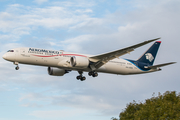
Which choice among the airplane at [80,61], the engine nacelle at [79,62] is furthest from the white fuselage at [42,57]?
the engine nacelle at [79,62]

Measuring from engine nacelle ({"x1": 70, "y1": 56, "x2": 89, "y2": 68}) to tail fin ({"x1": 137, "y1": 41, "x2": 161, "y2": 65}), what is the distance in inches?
544

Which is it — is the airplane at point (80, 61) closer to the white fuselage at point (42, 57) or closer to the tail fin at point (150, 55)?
the white fuselage at point (42, 57)

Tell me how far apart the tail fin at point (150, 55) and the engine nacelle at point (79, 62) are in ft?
45.3

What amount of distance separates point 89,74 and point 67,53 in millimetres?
5958

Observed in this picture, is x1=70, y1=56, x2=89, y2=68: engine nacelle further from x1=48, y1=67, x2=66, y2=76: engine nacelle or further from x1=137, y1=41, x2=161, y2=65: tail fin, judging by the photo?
x1=137, y1=41, x2=161, y2=65: tail fin

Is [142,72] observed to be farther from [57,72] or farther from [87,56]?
[57,72]

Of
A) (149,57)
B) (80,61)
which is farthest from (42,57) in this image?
(149,57)

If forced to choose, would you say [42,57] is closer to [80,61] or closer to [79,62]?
[79,62]

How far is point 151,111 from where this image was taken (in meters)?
36.2

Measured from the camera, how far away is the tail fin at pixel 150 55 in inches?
2165

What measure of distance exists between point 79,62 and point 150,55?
17.5m

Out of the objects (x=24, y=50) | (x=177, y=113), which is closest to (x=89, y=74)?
(x=24, y=50)

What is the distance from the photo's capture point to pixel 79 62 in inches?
1766

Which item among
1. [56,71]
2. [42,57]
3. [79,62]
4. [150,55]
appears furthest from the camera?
[150,55]
